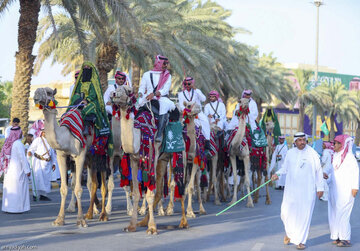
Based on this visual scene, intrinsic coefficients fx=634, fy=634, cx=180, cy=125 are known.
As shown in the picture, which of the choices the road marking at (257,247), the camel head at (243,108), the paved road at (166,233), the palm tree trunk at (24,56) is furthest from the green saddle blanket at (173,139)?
the palm tree trunk at (24,56)

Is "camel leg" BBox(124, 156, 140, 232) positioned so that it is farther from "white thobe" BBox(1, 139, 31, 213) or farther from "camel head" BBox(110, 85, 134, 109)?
"white thobe" BBox(1, 139, 31, 213)

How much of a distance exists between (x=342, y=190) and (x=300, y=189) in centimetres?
75

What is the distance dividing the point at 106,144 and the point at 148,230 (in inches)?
93.0

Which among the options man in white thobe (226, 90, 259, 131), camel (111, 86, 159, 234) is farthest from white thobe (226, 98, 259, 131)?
camel (111, 86, 159, 234)

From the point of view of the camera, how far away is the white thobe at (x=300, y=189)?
9.54m

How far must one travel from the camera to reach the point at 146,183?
10625 mm

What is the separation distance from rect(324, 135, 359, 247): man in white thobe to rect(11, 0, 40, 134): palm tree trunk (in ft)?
40.2

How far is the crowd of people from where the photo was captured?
9.70m

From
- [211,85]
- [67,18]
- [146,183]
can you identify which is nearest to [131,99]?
[146,183]

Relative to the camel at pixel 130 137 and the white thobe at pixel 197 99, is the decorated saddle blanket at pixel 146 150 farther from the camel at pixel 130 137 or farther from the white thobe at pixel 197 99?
the white thobe at pixel 197 99

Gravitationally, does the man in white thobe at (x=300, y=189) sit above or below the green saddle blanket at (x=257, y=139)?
below

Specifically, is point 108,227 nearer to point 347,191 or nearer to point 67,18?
point 347,191

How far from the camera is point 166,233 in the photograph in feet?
34.4

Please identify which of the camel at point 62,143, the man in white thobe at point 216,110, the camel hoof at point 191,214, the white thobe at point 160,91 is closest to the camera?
the camel at point 62,143
